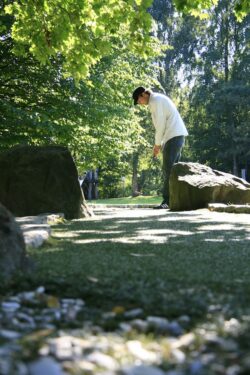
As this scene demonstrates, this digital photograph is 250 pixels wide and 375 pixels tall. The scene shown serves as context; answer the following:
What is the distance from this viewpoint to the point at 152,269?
3035 mm

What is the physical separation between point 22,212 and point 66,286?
4.57 meters

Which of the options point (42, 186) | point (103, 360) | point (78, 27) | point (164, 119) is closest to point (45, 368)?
point (103, 360)

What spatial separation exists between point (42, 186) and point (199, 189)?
3.24 m

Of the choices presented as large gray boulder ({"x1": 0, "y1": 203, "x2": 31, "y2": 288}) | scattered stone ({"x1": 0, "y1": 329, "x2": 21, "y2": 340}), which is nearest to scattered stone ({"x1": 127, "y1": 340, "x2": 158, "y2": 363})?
scattered stone ({"x1": 0, "y1": 329, "x2": 21, "y2": 340})

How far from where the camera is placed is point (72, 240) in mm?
4270

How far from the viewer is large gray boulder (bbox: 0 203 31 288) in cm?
266

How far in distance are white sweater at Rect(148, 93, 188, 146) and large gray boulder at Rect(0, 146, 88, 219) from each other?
2.46 m

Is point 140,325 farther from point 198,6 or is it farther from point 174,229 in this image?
point 198,6

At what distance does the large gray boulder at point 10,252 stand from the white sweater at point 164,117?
6352mm

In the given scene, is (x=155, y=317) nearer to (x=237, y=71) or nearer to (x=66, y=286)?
(x=66, y=286)

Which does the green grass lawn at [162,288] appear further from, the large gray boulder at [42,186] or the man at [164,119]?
the man at [164,119]

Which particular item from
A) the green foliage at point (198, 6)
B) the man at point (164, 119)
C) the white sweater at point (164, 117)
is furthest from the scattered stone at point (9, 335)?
the white sweater at point (164, 117)

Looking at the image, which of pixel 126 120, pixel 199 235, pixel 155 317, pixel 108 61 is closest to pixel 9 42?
pixel 108 61

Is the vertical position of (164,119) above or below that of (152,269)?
above
